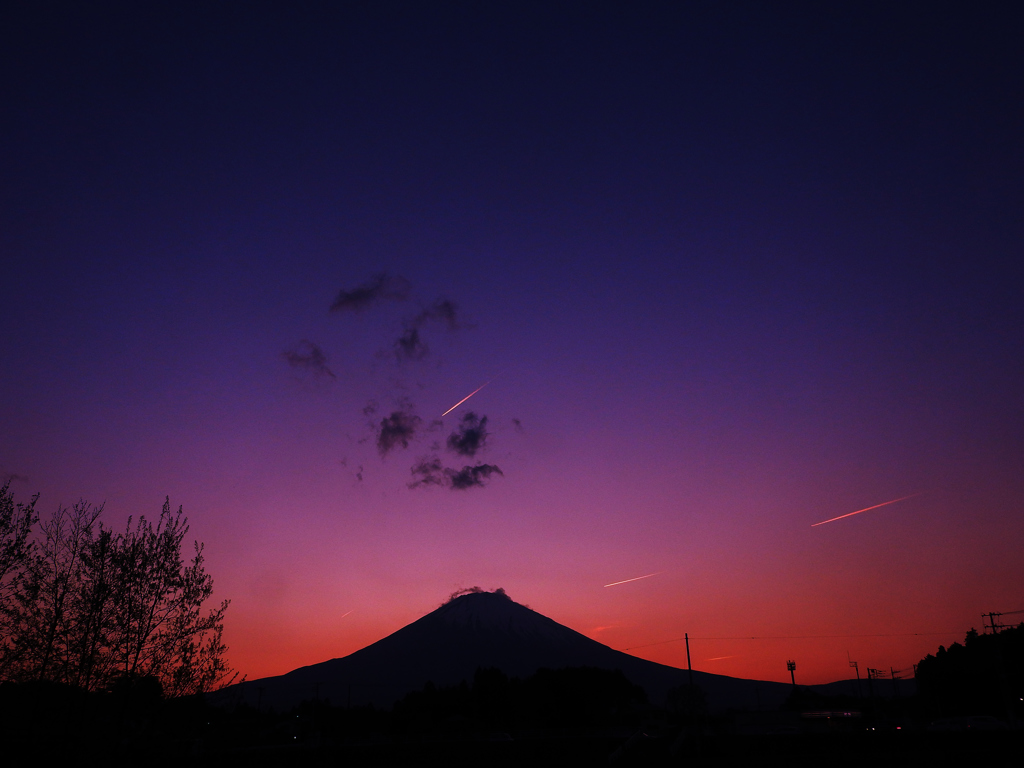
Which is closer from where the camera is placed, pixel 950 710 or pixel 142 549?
pixel 142 549

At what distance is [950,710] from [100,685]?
95.8 meters

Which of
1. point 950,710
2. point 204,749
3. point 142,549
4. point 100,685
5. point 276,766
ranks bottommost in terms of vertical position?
point 950,710

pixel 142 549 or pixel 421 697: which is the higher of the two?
pixel 142 549

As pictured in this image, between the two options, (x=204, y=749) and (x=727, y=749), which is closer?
(x=204, y=749)

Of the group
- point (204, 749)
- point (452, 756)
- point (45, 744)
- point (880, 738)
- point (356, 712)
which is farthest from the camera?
point (356, 712)

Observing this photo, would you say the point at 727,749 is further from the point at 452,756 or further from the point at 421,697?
the point at 421,697

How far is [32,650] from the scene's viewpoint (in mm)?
17125

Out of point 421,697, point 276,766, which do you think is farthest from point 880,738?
point 421,697

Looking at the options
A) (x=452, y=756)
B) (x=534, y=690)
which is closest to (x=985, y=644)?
(x=534, y=690)

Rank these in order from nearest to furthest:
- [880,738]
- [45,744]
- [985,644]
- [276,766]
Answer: [45,744], [276,766], [880,738], [985,644]

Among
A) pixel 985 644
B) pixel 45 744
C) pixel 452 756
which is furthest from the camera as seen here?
pixel 985 644

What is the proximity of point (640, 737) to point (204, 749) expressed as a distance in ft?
158

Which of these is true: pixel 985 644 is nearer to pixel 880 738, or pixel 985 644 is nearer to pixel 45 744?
pixel 880 738

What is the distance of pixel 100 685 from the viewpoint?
17844 mm
